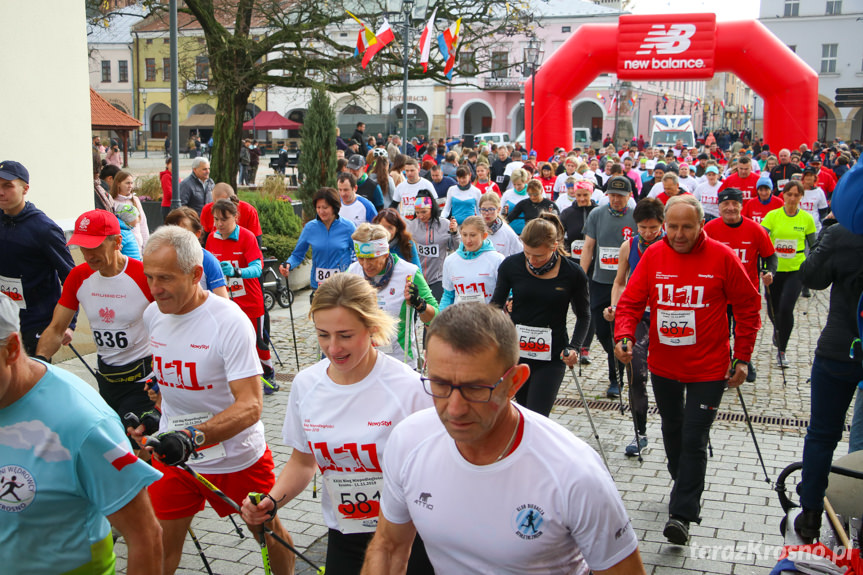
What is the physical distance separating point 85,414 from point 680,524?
12.3ft

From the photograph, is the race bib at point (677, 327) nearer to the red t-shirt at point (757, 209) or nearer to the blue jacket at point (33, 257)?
the blue jacket at point (33, 257)

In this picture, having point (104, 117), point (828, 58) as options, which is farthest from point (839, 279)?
point (828, 58)

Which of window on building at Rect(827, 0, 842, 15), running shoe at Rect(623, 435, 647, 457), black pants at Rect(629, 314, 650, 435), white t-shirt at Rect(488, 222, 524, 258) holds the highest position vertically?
window on building at Rect(827, 0, 842, 15)

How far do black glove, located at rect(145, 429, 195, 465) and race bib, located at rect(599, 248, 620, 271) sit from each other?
6.10m

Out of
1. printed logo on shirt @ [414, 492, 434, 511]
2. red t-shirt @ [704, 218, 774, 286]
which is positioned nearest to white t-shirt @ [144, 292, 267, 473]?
printed logo on shirt @ [414, 492, 434, 511]

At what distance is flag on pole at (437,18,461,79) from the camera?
1844 centimetres

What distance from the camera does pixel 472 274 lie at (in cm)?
719

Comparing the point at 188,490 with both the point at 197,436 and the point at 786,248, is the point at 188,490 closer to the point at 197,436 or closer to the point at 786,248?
the point at 197,436

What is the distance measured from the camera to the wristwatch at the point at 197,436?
11.8ft

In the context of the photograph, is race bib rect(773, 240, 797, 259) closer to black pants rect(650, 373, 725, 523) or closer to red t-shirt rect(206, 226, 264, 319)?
black pants rect(650, 373, 725, 523)

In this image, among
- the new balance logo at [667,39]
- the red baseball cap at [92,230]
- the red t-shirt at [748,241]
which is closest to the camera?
the red baseball cap at [92,230]

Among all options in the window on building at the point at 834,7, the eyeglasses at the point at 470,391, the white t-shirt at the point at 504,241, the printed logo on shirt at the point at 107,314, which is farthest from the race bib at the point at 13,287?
the window on building at the point at 834,7

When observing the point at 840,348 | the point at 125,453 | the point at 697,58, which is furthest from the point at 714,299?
the point at 697,58

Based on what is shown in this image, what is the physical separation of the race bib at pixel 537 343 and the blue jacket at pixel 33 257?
3.34 m
